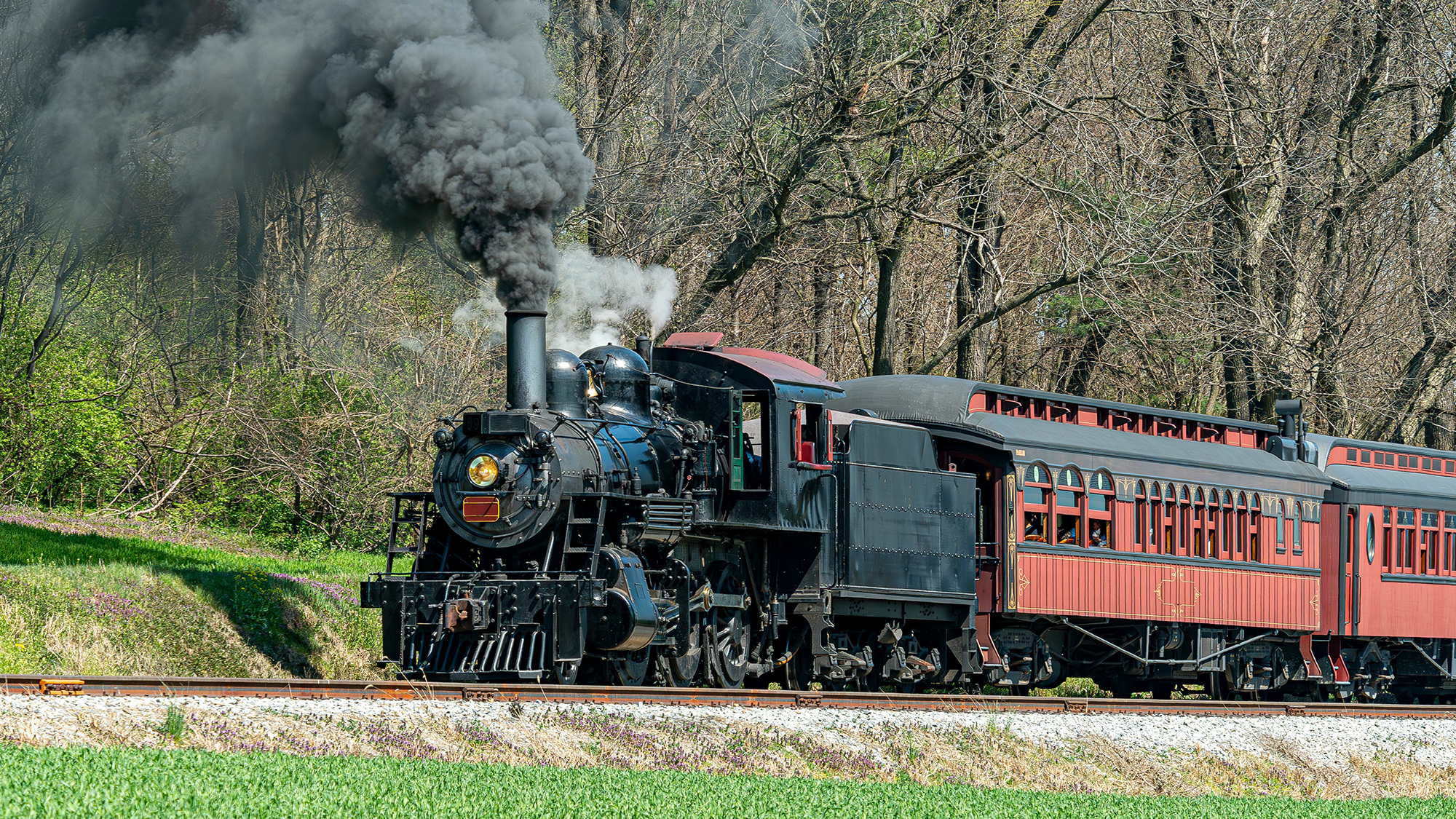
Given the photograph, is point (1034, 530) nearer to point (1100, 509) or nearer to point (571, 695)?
point (1100, 509)

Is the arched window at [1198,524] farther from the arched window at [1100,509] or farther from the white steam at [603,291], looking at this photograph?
the white steam at [603,291]

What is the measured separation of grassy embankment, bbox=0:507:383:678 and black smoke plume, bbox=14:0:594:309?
411cm

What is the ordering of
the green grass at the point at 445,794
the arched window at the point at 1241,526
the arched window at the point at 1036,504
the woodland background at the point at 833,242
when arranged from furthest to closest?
the woodland background at the point at 833,242 < the arched window at the point at 1241,526 < the arched window at the point at 1036,504 < the green grass at the point at 445,794

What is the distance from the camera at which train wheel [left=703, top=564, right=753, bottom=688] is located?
13766mm

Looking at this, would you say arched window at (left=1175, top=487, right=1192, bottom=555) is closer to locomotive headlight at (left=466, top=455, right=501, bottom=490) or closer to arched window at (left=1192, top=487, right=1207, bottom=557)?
arched window at (left=1192, top=487, right=1207, bottom=557)

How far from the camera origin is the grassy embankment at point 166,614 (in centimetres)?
1387

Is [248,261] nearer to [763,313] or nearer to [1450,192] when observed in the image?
[763,313]

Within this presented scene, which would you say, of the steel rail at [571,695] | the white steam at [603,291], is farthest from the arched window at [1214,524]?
the white steam at [603,291]

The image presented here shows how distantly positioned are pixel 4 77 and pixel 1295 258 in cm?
2108

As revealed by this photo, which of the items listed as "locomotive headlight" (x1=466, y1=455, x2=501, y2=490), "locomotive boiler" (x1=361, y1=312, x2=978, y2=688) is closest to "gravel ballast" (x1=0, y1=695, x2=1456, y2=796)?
"locomotive boiler" (x1=361, y1=312, x2=978, y2=688)

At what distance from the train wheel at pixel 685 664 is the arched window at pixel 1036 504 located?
3958mm

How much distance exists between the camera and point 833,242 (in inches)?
978

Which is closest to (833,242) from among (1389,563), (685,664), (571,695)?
(1389,563)

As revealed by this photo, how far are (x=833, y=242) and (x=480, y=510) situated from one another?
13.2 metres
